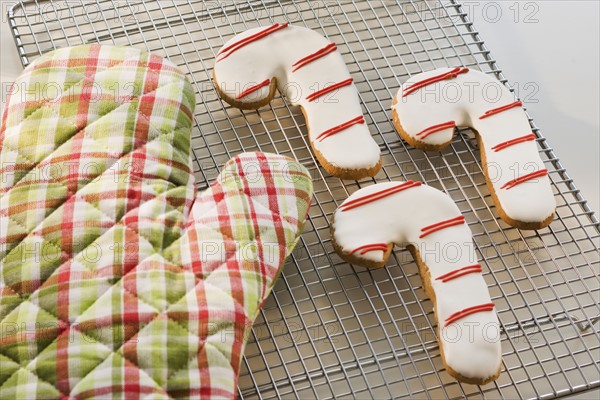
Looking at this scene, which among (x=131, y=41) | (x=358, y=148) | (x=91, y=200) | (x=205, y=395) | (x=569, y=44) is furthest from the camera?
(x=569, y=44)

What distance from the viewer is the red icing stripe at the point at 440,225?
130 cm

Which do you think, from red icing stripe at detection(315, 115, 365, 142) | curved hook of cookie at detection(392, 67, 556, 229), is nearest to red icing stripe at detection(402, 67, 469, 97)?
curved hook of cookie at detection(392, 67, 556, 229)

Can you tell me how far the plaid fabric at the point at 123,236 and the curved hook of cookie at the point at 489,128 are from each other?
0.25 meters

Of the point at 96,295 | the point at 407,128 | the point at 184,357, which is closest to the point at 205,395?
the point at 184,357

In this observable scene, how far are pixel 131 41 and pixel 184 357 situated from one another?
655 mm

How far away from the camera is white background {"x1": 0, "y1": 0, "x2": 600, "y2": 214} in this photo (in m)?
1.57

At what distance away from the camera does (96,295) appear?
3.78ft

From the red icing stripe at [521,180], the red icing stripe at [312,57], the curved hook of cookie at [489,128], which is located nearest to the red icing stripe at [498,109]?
the curved hook of cookie at [489,128]

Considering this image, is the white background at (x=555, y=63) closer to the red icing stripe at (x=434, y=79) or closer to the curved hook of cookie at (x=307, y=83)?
the red icing stripe at (x=434, y=79)

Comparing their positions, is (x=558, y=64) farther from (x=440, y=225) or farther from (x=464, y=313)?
(x=464, y=313)

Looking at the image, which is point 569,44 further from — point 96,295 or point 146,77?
point 96,295

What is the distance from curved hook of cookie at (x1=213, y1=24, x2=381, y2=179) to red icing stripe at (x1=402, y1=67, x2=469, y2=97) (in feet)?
0.28

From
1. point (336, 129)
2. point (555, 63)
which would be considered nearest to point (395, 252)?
point (336, 129)

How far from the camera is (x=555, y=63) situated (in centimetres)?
170
